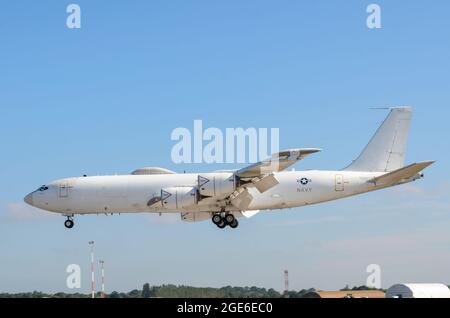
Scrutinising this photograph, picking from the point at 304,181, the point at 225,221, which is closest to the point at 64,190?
the point at 225,221

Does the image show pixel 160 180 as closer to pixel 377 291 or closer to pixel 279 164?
pixel 279 164

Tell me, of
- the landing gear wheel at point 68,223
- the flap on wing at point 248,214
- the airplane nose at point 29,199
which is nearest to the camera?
the flap on wing at point 248,214

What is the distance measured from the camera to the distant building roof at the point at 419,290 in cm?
3712

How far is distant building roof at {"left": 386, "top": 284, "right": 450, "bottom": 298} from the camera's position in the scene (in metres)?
37.1

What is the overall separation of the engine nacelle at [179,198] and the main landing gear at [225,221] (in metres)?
2.96

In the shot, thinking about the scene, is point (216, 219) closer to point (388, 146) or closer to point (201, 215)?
point (201, 215)

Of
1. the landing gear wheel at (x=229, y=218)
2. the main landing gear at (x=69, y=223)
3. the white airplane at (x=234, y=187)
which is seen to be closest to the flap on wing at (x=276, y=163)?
the white airplane at (x=234, y=187)

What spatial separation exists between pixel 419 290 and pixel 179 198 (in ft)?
83.9

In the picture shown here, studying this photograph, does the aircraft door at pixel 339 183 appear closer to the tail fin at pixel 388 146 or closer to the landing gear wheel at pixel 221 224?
the tail fin at pixel 388 146

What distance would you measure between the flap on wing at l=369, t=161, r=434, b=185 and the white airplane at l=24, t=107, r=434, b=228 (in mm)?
70

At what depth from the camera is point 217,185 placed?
5959 centimetres
